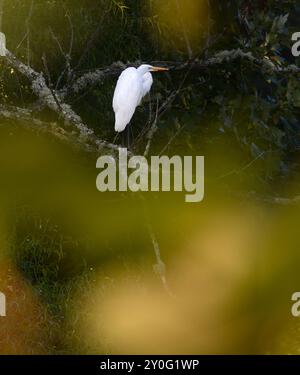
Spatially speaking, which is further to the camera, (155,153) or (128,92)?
(155,153)

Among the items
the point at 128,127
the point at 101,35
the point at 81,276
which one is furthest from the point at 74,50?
the point at 81,276

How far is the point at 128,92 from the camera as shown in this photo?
278 centimetres

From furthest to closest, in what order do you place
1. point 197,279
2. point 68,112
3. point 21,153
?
1. point 197,279
2. point 21,153
3. point 68,112

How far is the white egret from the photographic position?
276 cm

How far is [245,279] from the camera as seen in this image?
10.5ft

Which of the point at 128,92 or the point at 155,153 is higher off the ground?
the point at 128,92

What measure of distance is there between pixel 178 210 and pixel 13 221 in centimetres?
70

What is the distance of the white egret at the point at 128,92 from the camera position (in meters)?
2.76

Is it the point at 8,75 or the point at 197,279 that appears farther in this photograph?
the point at 197,279

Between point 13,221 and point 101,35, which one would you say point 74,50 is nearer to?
point 101,35

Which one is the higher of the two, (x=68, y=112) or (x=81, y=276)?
(x=68, y=112)
